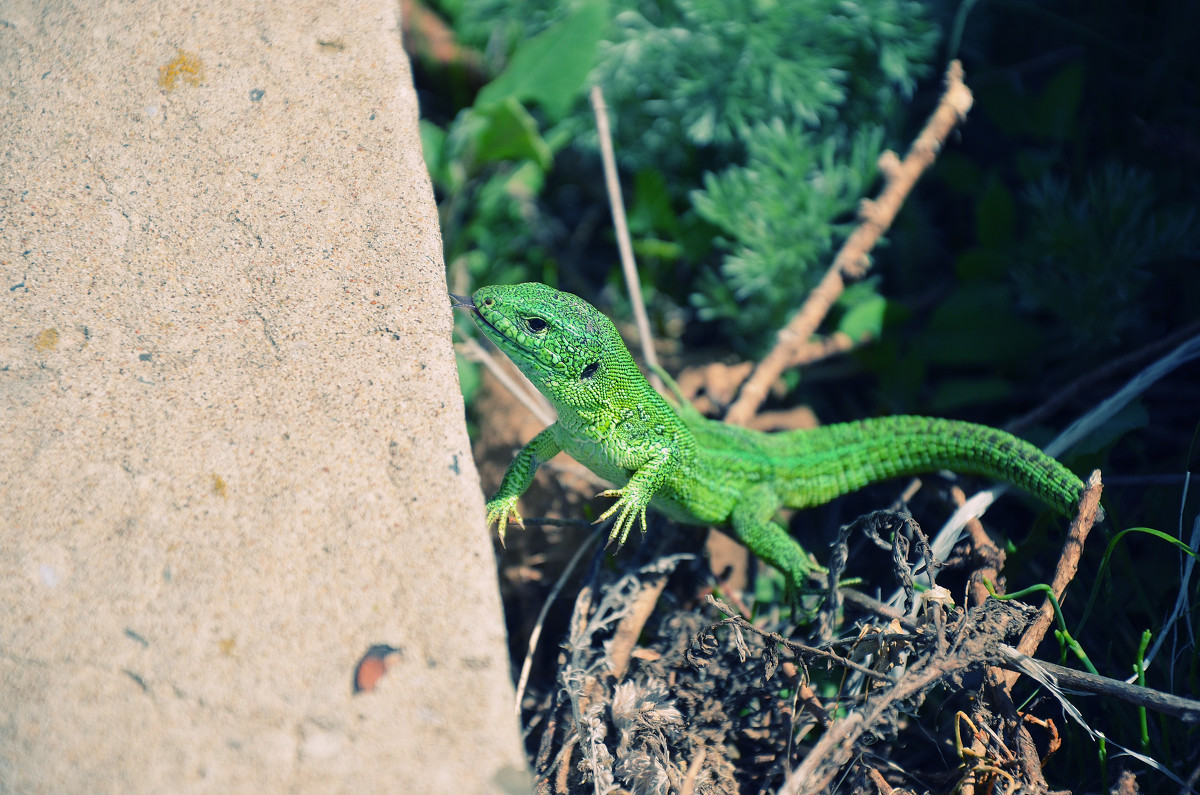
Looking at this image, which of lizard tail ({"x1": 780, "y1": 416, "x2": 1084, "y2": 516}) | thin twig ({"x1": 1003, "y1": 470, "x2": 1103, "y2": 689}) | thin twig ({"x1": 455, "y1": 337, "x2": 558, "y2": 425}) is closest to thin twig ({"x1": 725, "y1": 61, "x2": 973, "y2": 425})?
lizard tail ({"x1": 780, "y1": 416, "x2": 1084, "y2": 516})

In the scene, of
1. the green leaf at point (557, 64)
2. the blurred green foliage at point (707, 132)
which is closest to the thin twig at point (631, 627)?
the blurred green foliage at point (707, 132)

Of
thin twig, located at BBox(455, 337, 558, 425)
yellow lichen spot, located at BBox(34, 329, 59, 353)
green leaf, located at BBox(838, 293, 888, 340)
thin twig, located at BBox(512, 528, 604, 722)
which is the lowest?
thin twig, located at BBox(512, 528, 604, 722)

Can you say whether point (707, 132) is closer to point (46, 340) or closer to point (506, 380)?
point (506, 380)

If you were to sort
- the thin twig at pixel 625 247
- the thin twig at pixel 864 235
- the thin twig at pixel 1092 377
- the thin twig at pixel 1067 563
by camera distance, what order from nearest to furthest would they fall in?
1. the thin twig at pixel 1067 563
2. the thin twig at pixel 1092 377
3. the thin twig at pixel 864 235
4. the thin twig at pixel 625 247

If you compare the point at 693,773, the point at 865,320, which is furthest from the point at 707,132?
the point at 693,773

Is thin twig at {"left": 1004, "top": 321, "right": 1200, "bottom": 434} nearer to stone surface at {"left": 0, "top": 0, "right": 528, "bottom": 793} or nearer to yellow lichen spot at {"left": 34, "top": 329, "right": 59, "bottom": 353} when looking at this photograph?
stone surface at {"left": 0, "top": 0, "right": 528, "bottom": 793}

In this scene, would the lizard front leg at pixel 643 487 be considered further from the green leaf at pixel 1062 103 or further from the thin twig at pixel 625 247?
the green leaf at pixel 1062 103
